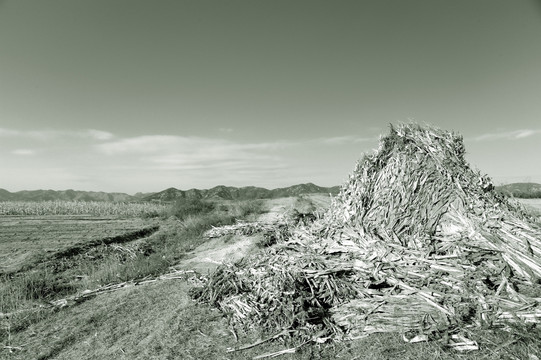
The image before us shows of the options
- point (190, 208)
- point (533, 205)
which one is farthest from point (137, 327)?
point (190, 208)

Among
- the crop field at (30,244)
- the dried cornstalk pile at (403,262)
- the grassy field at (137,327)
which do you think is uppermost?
the dried cornstalk pile at (403,262)

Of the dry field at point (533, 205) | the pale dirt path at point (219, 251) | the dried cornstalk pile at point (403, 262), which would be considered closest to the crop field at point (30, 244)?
the pale dirt path at point (219, 251)

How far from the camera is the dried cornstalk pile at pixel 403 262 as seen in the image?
12.6 ft

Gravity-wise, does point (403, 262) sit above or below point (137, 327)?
above

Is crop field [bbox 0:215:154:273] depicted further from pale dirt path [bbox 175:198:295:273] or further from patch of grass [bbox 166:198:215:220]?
patch of grass [bbox 166:198:215:220]

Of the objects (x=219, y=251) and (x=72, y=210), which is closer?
(x=219, y=251)

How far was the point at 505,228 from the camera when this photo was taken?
14.8 ft

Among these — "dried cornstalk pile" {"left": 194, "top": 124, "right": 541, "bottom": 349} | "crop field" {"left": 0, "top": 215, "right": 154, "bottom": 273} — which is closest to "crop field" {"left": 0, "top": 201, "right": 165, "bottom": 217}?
"crop field" {"left": 0, "top": 215, "right": 154, "bottom": 273}

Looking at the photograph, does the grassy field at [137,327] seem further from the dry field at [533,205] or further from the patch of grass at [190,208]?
the patch of grass at [190,208]

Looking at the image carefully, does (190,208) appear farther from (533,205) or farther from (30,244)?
(533,205)

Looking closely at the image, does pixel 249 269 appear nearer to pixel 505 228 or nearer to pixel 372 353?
pixel 372 353

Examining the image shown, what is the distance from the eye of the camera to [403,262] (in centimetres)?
467

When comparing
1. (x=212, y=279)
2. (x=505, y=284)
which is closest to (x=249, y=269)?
(x=212, y=279)

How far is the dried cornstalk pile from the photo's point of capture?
3826mm
